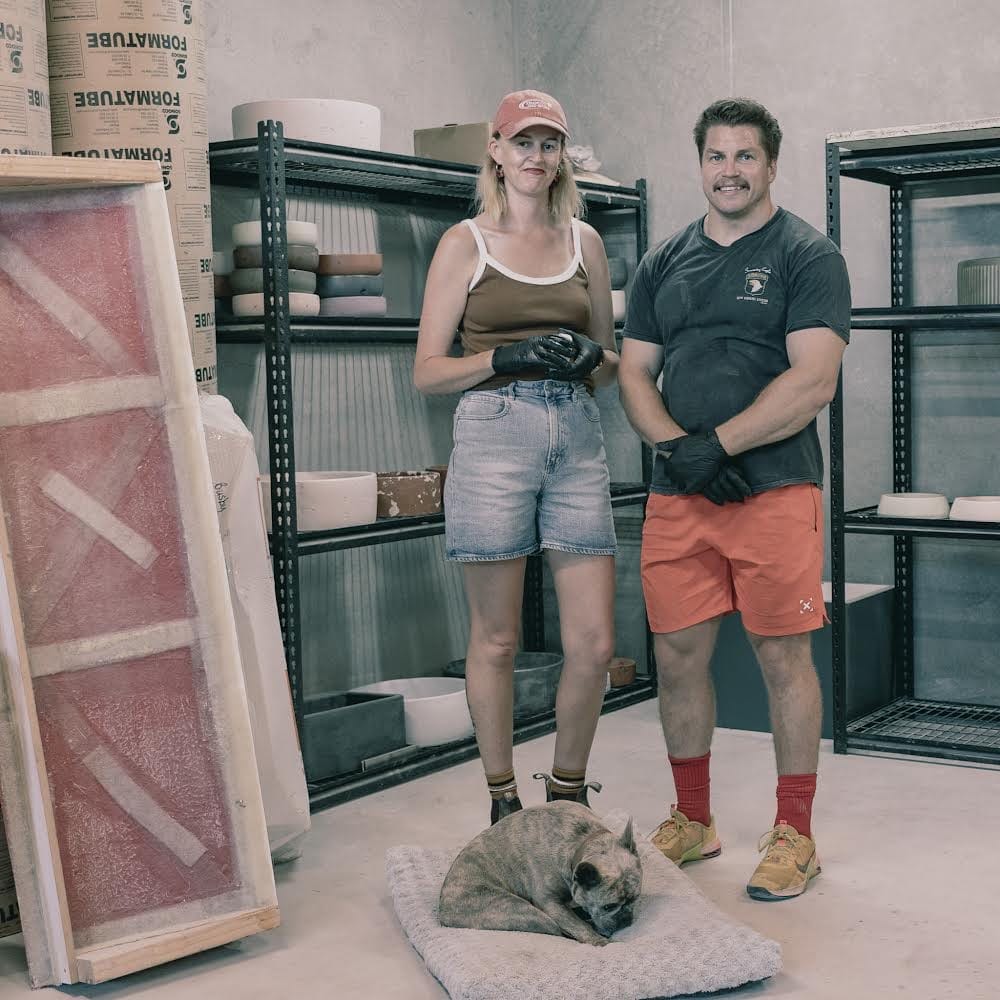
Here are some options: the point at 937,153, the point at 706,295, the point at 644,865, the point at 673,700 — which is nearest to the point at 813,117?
the point at 937,153

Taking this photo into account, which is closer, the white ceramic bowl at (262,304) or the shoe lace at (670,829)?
the shoe lace at (670,829)

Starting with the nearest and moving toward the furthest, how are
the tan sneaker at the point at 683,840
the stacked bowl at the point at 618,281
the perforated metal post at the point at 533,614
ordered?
the tan sneaker at the point at 683,840, the stacked bowl at the point at 618,281, the perforated metal post at the point at 533,614

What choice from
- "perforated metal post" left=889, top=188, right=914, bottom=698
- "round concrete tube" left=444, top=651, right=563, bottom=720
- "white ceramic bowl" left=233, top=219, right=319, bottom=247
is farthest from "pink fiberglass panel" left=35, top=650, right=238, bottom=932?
"perforated metal post" left=889, top=188, right=914, bottom=698

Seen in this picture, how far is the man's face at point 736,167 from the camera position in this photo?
2.85m

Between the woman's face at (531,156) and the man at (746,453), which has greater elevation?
the woman's face at (531,156)

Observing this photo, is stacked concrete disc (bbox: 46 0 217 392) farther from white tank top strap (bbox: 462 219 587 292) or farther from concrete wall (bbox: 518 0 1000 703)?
concrete wall (bbox: 518 0 1000 703)

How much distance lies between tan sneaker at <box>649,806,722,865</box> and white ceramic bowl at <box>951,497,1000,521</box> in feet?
4.19

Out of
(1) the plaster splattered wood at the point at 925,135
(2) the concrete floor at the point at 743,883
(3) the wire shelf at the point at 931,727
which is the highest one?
(1) the plaster splattered wood at the point at 925,135

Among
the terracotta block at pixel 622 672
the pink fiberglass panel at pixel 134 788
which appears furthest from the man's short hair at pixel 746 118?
the terracotta block at pixel 622 672

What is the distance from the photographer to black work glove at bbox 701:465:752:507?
2.87 metres

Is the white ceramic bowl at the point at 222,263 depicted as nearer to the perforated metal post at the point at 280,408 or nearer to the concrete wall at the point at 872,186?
the perforated metal post at the point at 280,408

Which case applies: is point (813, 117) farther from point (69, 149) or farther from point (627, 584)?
point (69, 149)

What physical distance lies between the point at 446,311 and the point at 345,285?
866 mm

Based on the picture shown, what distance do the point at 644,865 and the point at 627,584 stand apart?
2.10 m
